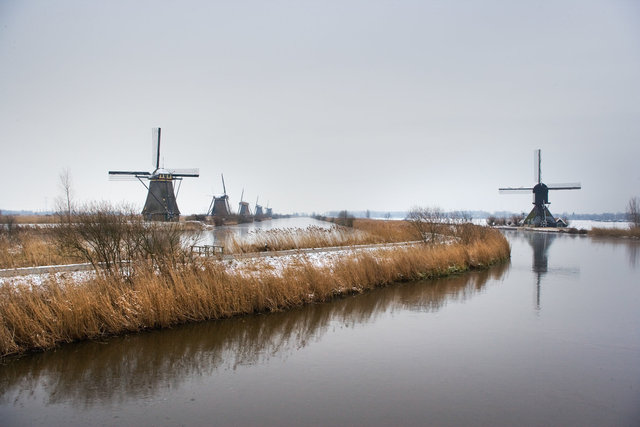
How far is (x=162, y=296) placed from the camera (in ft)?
24.0

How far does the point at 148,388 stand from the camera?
16.4 feet

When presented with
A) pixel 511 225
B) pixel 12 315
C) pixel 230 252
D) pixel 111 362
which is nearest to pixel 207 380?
pixel 111 362

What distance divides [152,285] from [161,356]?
5.44 feet

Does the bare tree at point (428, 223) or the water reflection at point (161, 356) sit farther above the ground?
the bare tree at point (428, 223)

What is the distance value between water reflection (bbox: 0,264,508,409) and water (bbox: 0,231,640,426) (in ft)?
0.08

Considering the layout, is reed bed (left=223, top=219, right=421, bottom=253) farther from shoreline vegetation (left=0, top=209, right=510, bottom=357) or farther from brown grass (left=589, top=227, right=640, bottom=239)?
brown grass (left=589, top=227, right=640, bottom=239)

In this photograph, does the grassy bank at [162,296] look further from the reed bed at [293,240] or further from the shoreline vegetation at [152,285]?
the reed bed at [293,240]

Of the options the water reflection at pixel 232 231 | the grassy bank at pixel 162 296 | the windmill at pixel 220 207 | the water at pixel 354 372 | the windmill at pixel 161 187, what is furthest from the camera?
the windmill at pixel 220 207

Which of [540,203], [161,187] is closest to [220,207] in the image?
[161,187]

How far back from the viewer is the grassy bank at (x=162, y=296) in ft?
19.9

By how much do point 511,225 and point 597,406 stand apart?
55261 millimetres

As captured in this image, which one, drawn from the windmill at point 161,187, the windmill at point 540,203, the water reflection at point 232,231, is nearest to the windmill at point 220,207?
the water reflection at point 232,231

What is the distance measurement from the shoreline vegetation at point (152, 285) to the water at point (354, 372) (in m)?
0.33

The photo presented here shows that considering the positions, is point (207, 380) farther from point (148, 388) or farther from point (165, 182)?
point (165, 182)
